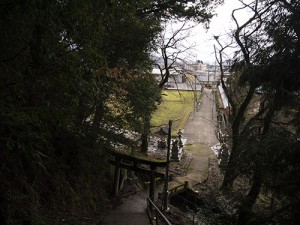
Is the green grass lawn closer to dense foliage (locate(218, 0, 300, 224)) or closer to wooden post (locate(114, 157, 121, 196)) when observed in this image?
wooden post (locate(114, 157, 121, 196))

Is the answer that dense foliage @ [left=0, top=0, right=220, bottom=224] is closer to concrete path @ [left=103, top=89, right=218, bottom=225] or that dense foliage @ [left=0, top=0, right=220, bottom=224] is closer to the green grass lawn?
concrete path @ [left=103, top=89, right=218, bottom=225]

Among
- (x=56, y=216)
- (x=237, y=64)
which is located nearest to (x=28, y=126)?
(x=56, y=216)

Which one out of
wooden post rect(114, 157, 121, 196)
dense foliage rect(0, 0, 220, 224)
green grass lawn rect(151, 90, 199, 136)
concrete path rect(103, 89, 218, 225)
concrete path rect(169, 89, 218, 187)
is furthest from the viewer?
green grass lawn rect(151, 90, 199, 136)

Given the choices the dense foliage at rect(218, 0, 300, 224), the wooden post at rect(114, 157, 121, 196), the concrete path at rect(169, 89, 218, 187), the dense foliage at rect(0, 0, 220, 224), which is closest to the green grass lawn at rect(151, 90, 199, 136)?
the concrete path at rect(169, 89, 218, 187)

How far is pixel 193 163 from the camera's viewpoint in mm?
19750

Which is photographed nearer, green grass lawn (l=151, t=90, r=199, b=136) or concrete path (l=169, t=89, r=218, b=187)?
concrete path (l=169, t=89, r=218, b=187)

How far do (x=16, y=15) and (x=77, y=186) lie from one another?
705 cm

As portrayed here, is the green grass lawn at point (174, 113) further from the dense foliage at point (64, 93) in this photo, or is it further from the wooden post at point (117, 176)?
the dense foliage at point (64, 93)

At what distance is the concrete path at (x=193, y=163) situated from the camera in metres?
9.59

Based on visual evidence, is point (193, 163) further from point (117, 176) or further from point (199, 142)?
point (117, 176)

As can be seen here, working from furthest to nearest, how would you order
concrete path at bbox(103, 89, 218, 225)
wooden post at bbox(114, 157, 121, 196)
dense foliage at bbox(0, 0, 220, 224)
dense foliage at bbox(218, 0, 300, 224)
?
wooden post at bbox(114, 157, 121, 196), concrete path at bbox(103, 89, 218, 225), dense foliage at bbox(218, 0, 300, 224), dense foliage at bbox(0, 0, 220, 224)

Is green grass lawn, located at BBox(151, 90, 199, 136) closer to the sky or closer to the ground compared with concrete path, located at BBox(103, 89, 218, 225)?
closer to the sky

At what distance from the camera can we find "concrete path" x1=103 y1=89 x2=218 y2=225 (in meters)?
9.59

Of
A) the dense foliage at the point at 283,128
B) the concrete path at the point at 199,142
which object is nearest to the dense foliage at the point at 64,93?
the dense foliage at the point at 283,128
